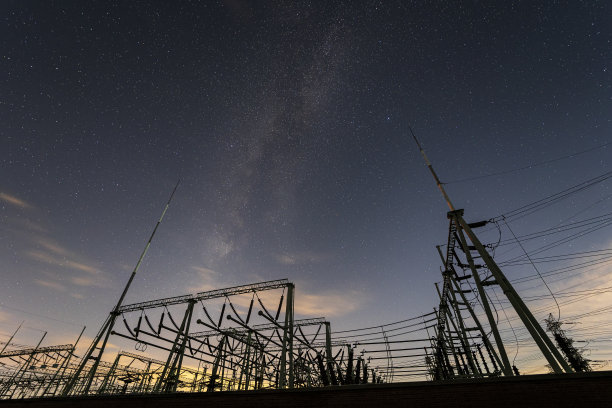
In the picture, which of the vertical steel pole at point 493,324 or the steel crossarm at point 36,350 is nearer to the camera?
the vertical steel pole at point 493,324

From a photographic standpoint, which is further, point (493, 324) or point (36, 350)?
point (36, 350)

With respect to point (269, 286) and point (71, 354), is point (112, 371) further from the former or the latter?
point (269, 286)

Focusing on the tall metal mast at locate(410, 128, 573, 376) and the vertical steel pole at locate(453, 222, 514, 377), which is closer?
the tall metal mast at locate(410, 128, 573, 376)

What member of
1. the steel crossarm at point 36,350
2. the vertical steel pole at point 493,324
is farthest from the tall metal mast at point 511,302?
the steel crossarm at point 36,350

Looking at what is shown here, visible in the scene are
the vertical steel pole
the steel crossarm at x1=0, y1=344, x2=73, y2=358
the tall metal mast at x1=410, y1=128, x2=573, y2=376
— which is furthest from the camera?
the steel crossarm at x1=0, y1=344, x2=73, y2=358

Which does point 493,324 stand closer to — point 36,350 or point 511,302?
point 511,302

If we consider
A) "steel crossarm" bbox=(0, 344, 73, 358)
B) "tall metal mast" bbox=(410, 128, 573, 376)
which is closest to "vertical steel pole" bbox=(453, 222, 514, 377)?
"tall metal mast" bbox=(410, 128, 573, 376)

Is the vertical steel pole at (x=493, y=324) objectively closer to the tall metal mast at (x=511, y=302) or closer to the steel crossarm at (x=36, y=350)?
the tall metal mast at (x=511, y=302)

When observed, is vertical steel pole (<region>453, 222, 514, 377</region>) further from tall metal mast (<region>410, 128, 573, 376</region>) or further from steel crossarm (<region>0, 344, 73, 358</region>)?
steel crossarm (<region>0, 344, 73, 358</region>)

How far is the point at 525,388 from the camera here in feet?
17.6

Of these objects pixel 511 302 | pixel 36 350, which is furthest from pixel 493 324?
pixel 36 350

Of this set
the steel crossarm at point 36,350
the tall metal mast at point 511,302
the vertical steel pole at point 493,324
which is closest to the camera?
the tall metal mast at point 511,302

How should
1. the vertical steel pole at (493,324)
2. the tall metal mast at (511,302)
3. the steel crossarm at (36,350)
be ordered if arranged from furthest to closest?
1. the steel crossarm at (36,350)
2. the vertical steel pole at (493,324)
3. the tall metal mast at (511,302)

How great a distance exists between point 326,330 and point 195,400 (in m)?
10.4
